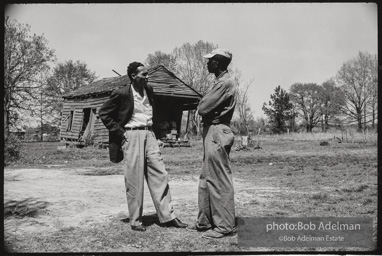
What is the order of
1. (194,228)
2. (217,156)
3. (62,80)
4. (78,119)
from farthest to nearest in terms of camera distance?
(78,119) < (62,80) < (194,228) < (217,156)

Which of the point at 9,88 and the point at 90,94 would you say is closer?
the point at 9,88

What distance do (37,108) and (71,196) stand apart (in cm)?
143

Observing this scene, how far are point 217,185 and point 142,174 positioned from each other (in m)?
0.83

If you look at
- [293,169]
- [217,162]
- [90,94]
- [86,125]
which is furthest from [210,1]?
[86,125]

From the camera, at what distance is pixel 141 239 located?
3455mm

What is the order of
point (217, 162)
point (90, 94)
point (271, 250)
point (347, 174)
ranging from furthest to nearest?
point (90, 94) < point (347, 174) < point (217, 162) < point (271, 250)

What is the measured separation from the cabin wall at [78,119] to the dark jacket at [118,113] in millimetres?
12496

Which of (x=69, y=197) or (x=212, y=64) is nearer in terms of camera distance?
(x=212, y=64)

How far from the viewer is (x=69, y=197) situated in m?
5.35

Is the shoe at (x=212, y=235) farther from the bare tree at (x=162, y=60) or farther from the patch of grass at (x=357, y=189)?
the bare tree at (x=162, y=60)

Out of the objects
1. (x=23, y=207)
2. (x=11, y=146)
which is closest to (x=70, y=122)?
(x=11, y=146)

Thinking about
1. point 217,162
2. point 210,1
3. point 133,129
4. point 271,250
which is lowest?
point 271,250

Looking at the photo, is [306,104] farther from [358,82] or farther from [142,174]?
[142,174]

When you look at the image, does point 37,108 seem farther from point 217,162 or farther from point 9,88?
point 217,162
